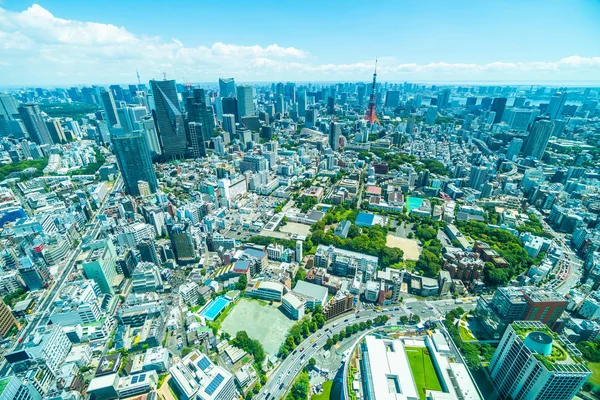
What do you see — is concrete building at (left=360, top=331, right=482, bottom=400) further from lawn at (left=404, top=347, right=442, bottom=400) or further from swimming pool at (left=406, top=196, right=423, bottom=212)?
swimming pool at (left=406, top=196, right=423, bottom=212)

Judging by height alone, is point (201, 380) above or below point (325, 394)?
above

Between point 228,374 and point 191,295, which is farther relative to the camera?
point 191,295

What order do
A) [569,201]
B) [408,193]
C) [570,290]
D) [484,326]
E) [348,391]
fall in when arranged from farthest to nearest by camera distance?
[408,193] < [569,201] < [570,290] < [484,326] < [348,391]

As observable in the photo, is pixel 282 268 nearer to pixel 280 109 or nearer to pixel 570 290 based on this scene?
pixel 570 290

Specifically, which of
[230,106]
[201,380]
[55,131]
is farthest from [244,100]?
[201,380]

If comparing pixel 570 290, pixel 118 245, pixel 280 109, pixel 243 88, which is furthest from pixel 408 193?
pixel 280 109

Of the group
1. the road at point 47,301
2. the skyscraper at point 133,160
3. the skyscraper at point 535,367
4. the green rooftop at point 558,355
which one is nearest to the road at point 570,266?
the green rooftop at point 558,355

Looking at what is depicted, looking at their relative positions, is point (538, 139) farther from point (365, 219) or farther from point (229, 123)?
point (229, 123)

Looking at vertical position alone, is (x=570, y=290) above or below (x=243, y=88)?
below
